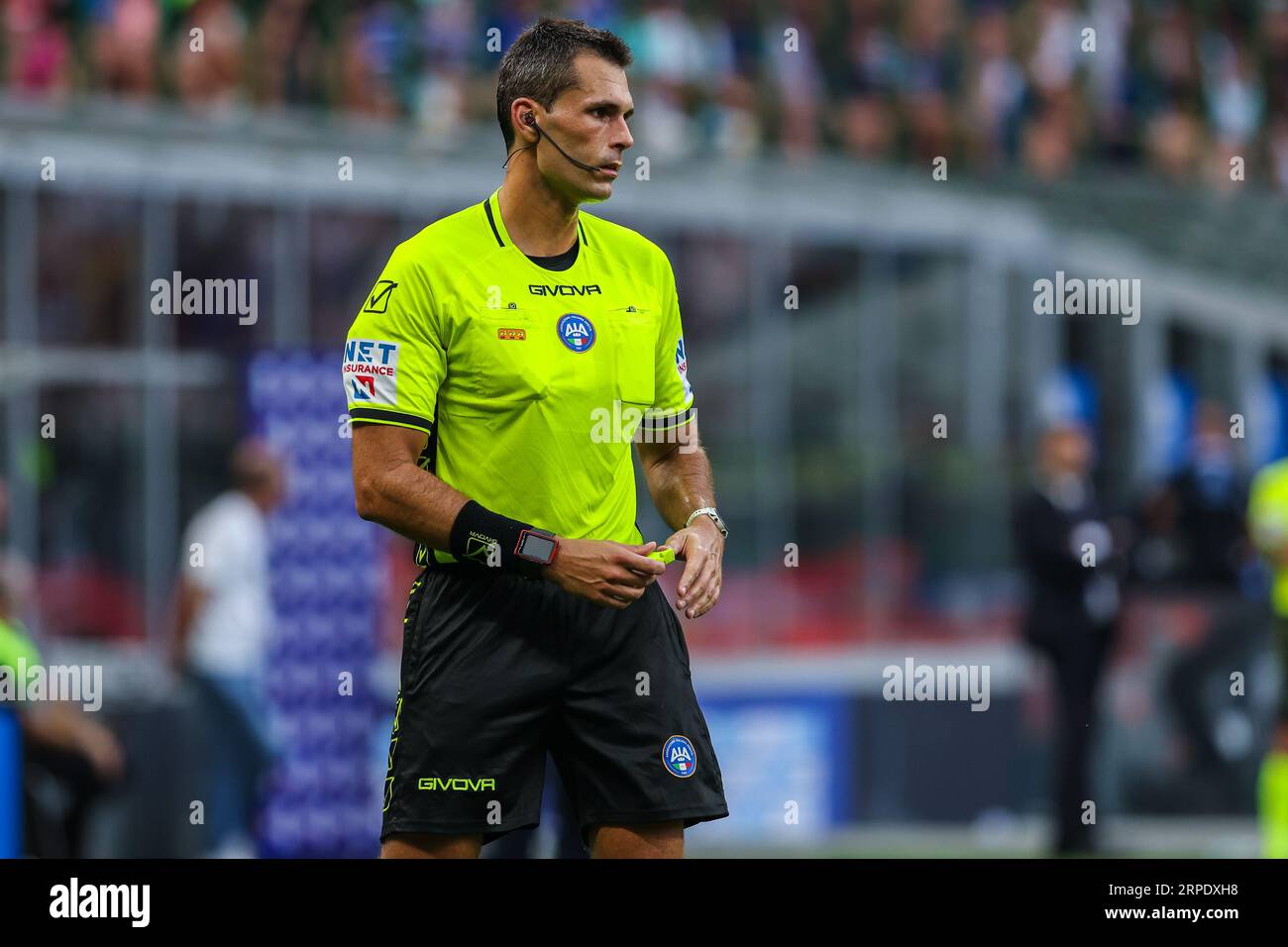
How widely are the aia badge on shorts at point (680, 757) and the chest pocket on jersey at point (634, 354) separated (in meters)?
0.82

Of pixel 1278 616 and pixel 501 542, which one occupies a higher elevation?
pixel 501 542

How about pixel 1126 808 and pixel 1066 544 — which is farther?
pixel 1126 808

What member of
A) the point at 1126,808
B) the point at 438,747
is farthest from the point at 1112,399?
the point at 438,747

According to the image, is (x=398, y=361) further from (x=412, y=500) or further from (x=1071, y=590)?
(x=1071, y=590)

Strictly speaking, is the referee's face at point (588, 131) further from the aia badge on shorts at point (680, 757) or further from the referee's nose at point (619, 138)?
the aia badge on shorts at point (680, 757)

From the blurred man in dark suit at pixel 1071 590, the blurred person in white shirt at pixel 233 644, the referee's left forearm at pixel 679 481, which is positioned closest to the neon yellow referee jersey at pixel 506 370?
the referee's left forearm at pixel 679 481

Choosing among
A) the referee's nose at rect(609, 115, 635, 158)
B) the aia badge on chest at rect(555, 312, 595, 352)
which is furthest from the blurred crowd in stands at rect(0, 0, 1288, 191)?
the aia badge on chest at rect(555, 312, 595, 352)

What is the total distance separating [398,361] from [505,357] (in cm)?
25

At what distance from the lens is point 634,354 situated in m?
5.50

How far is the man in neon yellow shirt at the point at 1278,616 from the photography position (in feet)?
36.8

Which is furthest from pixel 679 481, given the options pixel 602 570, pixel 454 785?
pixel 454 785
